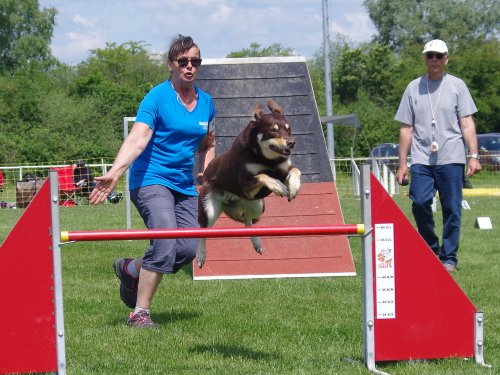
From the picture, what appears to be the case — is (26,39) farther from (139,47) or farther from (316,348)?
(316,348)

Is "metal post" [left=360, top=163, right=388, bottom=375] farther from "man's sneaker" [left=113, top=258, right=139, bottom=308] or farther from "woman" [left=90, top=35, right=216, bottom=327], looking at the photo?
"man's sneaker" [left=113, top=258, right=139, bottom=308]

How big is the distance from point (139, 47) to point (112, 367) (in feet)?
237

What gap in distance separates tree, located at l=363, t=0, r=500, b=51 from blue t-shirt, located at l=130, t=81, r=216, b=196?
193 feet

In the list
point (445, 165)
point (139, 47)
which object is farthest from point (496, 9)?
point (445, 165)

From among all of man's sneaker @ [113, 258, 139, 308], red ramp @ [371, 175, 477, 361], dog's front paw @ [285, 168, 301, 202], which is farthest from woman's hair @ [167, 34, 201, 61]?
man's sneaker @ [113, 258, 139, 308]

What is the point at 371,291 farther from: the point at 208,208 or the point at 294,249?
the point at 294,249

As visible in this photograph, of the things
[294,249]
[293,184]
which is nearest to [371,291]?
[293,184]

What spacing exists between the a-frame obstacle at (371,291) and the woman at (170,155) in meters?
1.01

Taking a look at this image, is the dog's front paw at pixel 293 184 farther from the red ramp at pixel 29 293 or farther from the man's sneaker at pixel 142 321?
the man's sneaker at pixel 142 321

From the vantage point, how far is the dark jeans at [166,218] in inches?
237

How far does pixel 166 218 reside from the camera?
601 centimetres

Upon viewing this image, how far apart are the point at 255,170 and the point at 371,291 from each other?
97 cm

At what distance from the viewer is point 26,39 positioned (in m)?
59.4

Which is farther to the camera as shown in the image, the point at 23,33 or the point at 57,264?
the point at 23,33
